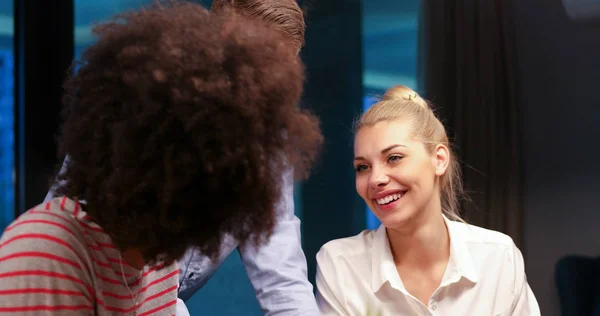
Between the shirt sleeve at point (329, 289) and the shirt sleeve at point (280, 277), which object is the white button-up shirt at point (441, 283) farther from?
the shirt sleeve at point (280, 277)

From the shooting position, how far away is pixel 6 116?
2889 mm

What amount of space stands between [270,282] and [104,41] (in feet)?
2.38

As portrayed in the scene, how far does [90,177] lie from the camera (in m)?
0.84

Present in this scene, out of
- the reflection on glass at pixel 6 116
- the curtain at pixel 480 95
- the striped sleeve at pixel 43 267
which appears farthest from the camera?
the curtain at pixel 480 95

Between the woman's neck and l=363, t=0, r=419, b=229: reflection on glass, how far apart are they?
1.53 m

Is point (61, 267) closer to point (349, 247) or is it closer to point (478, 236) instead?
point (349, 247)

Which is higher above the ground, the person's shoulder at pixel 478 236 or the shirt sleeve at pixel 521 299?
the person's shoulder at pixel 478 236

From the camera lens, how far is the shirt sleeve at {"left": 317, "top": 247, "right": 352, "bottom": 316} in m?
1.92

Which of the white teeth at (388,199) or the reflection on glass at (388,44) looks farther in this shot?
the reflection on glass at (388,44)

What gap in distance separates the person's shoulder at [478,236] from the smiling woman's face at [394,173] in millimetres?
144

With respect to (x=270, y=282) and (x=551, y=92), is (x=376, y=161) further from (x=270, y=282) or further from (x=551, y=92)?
(x=551, y=92)

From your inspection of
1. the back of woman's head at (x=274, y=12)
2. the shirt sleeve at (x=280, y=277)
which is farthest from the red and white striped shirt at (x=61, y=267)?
the back of woman's head at (x=274, y=12)

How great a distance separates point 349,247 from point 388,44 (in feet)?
5.96

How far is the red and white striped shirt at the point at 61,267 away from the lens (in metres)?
0.78
